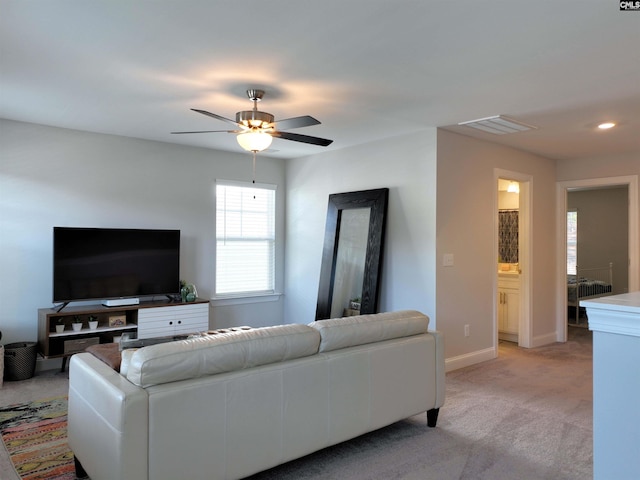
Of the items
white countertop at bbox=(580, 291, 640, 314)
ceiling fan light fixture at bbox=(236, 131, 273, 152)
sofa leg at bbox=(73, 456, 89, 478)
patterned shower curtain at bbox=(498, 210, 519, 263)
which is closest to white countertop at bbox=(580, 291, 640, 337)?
white countertop at bbox=(580, 291, 640, 314)

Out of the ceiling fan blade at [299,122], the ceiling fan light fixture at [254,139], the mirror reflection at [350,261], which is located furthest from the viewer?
the mirror reflection at [350,261]

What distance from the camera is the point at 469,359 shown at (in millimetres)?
4910

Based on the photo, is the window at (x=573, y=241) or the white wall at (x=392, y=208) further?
the window at (x=573, y=241)

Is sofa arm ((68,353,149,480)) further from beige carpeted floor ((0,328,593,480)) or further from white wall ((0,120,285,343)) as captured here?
white wall ((0,120,285,343))

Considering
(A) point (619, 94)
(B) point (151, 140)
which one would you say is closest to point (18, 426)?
(B) point (151, 140)

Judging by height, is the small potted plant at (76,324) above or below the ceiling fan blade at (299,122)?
below

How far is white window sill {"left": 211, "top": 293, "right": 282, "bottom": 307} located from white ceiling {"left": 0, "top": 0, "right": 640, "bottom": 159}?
2283 mm

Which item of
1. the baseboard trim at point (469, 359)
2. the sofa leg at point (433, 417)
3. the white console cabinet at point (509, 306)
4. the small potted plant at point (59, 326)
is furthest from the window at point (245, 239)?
the sofa leg at point (433, 417)

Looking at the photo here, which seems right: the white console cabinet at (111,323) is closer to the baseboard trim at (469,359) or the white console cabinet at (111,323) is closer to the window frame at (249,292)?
the window frame at (249,292)

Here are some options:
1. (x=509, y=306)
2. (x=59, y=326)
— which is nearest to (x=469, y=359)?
(x=509, y=306)

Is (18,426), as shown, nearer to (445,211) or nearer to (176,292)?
(176,292)

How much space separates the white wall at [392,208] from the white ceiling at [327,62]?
501 mm

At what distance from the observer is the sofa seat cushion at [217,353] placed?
6.72 ft

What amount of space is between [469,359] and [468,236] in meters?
1.32
